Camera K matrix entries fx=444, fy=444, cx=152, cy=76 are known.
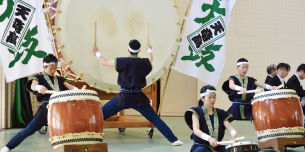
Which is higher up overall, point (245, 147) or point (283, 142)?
point (245, 147)

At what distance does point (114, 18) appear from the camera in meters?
4.20

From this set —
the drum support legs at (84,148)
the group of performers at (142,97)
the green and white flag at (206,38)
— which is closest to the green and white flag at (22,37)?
the group of performers at (142,97)

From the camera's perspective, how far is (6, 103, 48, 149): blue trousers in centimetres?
349

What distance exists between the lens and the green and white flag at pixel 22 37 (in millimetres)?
3875

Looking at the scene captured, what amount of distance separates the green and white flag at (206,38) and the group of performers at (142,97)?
1.39 ft

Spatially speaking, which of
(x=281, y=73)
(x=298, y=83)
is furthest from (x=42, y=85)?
(x=298, y=83)

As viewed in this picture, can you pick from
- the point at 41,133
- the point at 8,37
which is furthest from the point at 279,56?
the point at 8,37

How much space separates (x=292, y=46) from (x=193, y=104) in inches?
81.7

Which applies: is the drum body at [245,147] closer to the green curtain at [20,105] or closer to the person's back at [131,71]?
the person's back at [131,71]

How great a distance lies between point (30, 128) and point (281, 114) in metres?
1.99

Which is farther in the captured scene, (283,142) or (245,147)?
(283,142)

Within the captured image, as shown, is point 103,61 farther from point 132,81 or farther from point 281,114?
point 281,114

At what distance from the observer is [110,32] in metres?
4.15

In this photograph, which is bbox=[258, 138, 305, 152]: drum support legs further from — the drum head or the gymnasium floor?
the drum head
